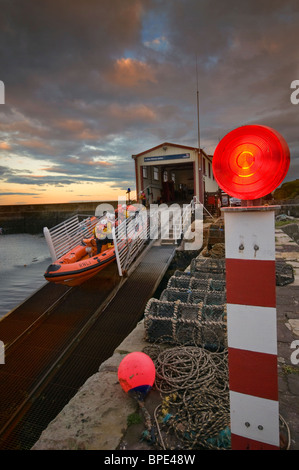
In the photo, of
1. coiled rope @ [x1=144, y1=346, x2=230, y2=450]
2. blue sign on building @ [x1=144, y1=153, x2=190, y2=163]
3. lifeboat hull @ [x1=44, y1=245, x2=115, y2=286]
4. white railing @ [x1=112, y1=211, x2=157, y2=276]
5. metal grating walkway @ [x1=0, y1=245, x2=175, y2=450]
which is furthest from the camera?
blue sign on building @ [x1=144, y1=153, x2=190, y2=163]

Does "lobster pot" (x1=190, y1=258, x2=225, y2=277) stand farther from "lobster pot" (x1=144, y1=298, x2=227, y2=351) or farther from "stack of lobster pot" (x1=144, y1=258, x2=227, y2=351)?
"lobster pot" (x1=144, y1=298, x2=227, y2=351)

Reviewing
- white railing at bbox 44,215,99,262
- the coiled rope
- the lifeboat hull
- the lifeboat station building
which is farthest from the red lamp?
the lifeboat station building

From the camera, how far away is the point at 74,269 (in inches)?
280

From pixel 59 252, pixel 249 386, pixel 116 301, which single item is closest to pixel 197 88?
pixel 59 252

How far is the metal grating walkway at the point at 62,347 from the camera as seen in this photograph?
140 inches

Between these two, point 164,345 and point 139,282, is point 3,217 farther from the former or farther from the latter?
point 164,345

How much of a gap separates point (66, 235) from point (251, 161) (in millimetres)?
8511

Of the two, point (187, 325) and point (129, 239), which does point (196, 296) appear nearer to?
point (187, 325)

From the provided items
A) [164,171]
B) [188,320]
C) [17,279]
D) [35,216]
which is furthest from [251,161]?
[35,216]

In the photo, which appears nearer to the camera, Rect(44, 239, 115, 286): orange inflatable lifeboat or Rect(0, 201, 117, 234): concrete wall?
Rect(44, 239, 115, 286): orange inflatable lifeboat

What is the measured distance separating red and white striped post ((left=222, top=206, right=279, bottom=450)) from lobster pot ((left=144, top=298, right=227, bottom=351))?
1.58 meters

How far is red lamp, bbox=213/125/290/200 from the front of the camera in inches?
54.4

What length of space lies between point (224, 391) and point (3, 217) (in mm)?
55395

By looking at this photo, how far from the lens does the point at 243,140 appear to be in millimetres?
1460
